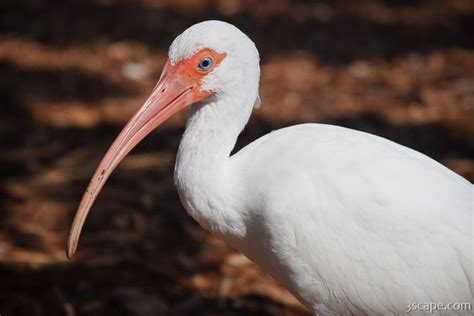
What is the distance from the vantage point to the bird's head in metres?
3.55

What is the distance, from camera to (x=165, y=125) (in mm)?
6816

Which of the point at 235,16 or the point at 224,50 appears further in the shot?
the point at 235,16

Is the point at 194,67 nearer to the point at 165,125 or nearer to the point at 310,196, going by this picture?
the point at 310,196

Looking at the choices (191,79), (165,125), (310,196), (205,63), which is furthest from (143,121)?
(165,125)

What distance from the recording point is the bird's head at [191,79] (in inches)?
140

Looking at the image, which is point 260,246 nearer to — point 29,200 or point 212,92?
point 212,92

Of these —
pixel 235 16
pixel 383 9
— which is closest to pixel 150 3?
pixel 235 16

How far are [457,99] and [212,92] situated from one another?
13.5ft

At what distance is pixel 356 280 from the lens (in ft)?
11.4

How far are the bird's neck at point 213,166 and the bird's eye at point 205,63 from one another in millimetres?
191

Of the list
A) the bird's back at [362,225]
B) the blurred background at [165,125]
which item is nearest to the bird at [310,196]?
the bird's back at [362,225]

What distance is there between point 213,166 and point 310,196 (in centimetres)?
54

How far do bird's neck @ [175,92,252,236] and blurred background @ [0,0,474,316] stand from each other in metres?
1.28

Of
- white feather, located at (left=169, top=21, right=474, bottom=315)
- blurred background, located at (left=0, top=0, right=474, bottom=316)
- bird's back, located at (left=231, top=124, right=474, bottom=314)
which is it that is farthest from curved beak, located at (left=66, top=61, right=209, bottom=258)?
blurred background, located at (left=0, top=0, right=474, bottom=316)
